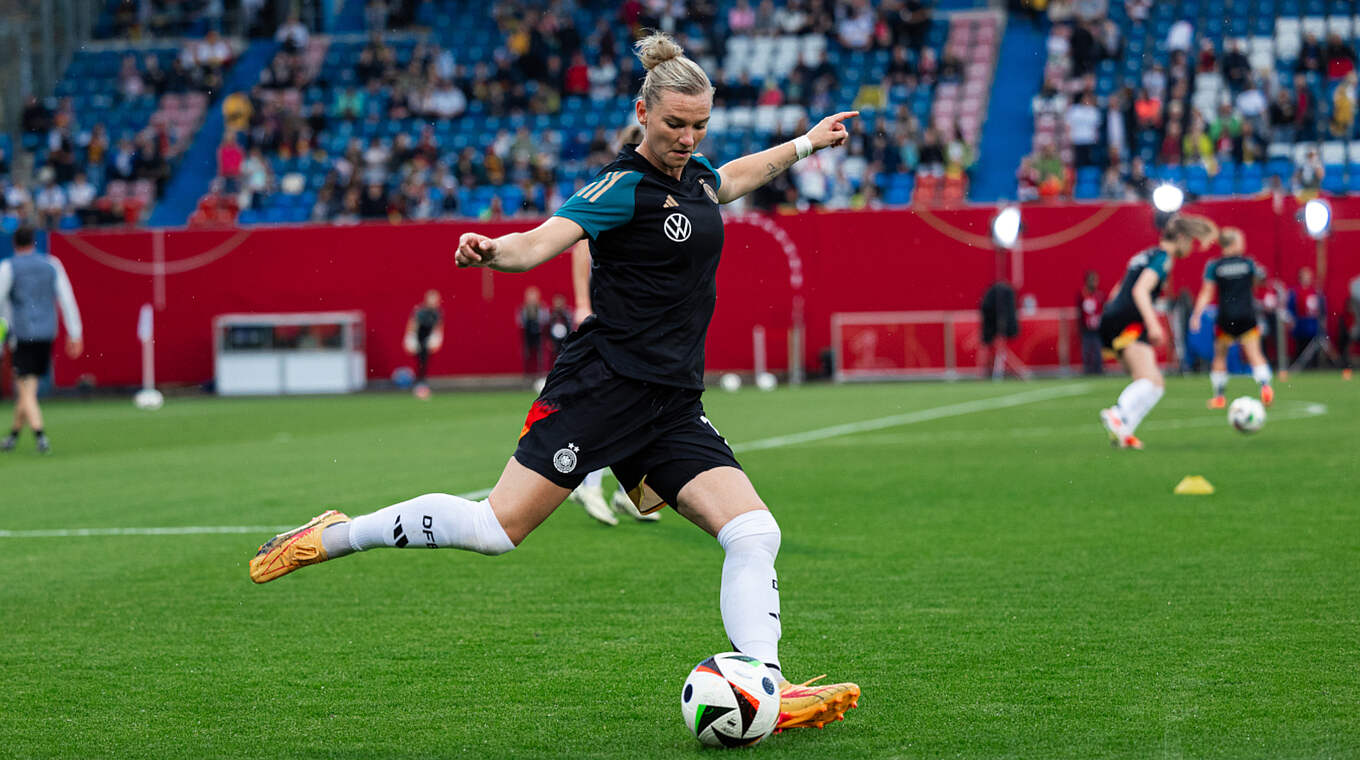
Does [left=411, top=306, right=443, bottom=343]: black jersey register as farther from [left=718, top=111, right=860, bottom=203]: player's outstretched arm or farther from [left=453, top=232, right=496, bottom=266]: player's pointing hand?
[left=453, top=232, right=496, bottom=266]: player's pointing hand

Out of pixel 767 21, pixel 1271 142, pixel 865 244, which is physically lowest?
pixel 865 244

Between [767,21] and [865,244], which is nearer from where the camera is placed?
[865,244]

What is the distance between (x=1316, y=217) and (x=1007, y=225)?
545 cm

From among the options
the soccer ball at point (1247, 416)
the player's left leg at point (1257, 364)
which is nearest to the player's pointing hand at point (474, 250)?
the soccer ball at point (1247, 416)

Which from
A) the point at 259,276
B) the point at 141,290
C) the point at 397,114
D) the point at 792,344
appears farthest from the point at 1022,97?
the point at 141,290

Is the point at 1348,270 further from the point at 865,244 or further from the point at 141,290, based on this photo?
the point at 141,290

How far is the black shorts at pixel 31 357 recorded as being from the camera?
54.2ft

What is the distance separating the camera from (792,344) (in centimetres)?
3209

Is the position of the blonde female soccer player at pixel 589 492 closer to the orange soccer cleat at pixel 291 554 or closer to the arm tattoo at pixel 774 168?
the arm tattoo at pixel 774 168

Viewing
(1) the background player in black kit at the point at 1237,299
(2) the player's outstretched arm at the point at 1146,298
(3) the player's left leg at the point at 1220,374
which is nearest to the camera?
(2) the player's outstretched arm at the point at 1146,298

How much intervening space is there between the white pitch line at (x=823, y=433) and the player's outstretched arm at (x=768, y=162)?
5.05 m

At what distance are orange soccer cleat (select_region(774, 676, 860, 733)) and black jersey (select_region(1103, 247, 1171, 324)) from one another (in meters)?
10.2

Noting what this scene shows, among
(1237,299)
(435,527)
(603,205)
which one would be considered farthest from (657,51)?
(1237,299)

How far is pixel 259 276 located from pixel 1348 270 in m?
21.1
